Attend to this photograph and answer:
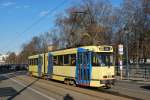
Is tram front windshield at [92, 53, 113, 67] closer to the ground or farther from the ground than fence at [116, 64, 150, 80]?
farther from the ground

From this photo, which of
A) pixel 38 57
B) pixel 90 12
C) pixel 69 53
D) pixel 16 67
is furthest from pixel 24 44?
pixel 69 53

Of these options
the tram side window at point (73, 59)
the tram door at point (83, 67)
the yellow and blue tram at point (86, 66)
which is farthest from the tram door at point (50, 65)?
the tram door at point (83, 67)

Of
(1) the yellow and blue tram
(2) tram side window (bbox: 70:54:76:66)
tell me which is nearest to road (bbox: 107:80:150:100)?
(1) the yellow and blue tram

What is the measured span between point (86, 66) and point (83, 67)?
0.51m

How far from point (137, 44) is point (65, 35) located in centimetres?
1753

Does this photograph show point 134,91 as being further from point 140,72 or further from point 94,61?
point 140,72

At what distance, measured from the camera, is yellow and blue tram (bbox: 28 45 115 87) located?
896 inches

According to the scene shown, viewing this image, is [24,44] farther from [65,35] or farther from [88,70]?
[88,70]

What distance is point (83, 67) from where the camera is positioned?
954 inches

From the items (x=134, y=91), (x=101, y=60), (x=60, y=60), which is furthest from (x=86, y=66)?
(x=60, y=60)

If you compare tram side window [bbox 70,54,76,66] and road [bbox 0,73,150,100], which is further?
tram side window [bbox 70,54,76,66]

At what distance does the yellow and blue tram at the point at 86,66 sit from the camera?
2275 cm

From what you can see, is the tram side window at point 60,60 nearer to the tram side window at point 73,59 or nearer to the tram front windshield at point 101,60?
the tram side window at point 73,59

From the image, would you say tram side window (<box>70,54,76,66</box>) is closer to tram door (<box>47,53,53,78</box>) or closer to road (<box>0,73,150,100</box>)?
road (<box>0,73,150,100</box>)
